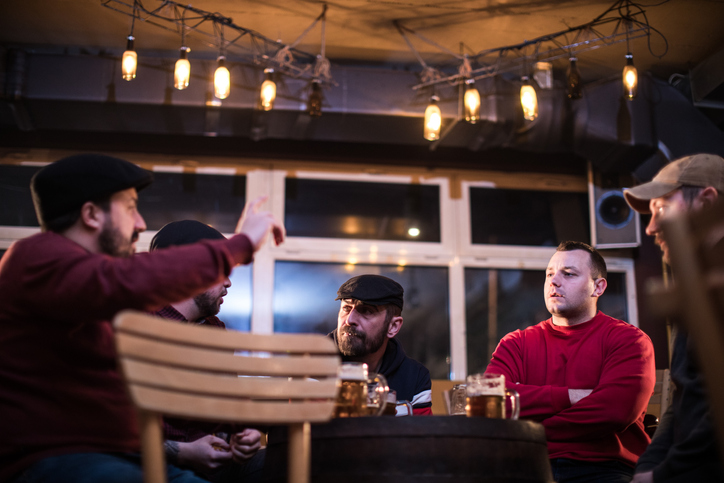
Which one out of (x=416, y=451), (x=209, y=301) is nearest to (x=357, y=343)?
(x=209, y=301)

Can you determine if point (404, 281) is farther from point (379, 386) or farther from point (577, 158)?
point (379, 386)

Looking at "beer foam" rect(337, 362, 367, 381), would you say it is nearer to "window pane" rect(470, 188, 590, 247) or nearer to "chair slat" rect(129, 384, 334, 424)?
"chair slat" rect(129, 384, 334, 424)

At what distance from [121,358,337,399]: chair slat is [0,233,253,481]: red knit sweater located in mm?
221

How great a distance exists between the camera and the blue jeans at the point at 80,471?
4.00ft

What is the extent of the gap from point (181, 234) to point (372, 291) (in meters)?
0.82

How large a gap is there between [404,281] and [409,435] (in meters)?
3.63

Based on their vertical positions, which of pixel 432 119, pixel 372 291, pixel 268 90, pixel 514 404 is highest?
pixel 268 90

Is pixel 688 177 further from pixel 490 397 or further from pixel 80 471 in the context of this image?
pixel 80 471

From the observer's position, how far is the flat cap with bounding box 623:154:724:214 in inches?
69.0

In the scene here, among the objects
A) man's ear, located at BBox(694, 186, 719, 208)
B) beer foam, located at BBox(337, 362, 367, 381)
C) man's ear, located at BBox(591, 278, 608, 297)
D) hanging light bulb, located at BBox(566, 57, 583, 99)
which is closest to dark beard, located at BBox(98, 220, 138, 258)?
beer foam, located at BBox(337, 362, 367, 381)

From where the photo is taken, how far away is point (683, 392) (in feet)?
5.24

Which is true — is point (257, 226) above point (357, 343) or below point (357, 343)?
above

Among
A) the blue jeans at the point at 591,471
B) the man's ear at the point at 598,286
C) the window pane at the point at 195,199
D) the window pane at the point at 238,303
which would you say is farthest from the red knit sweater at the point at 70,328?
the window pane at the point at 195,199

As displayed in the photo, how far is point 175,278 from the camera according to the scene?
4.11 ft
